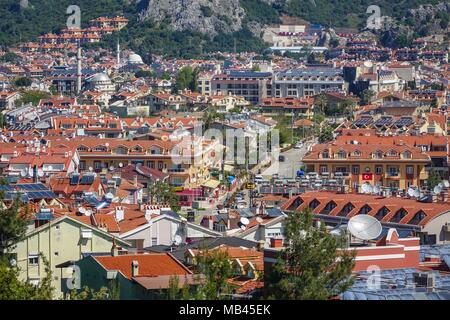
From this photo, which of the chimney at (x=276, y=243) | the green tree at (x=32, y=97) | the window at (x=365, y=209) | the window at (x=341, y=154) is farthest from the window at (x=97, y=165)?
the green tree at (x=32, y=97)

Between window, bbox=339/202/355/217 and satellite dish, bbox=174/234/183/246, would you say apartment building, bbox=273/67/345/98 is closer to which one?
window, bbox=339/202/355/217

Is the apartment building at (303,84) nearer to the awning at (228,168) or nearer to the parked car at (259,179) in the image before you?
the awning at (228,168)

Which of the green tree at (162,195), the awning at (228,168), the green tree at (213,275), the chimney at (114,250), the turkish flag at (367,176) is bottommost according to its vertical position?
the awning at (228,168)

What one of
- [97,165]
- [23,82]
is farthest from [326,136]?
[23,82]

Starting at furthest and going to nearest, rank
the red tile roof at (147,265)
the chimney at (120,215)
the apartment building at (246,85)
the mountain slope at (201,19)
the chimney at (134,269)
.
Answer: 1. the mountain slope at (201,19)
2. the apartment building at (246,85)
3. the chimney at (120,215)
4. the red tile roof at (147,265)
5. the chimney at (134,269)

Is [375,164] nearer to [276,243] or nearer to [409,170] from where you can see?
[409,170]
